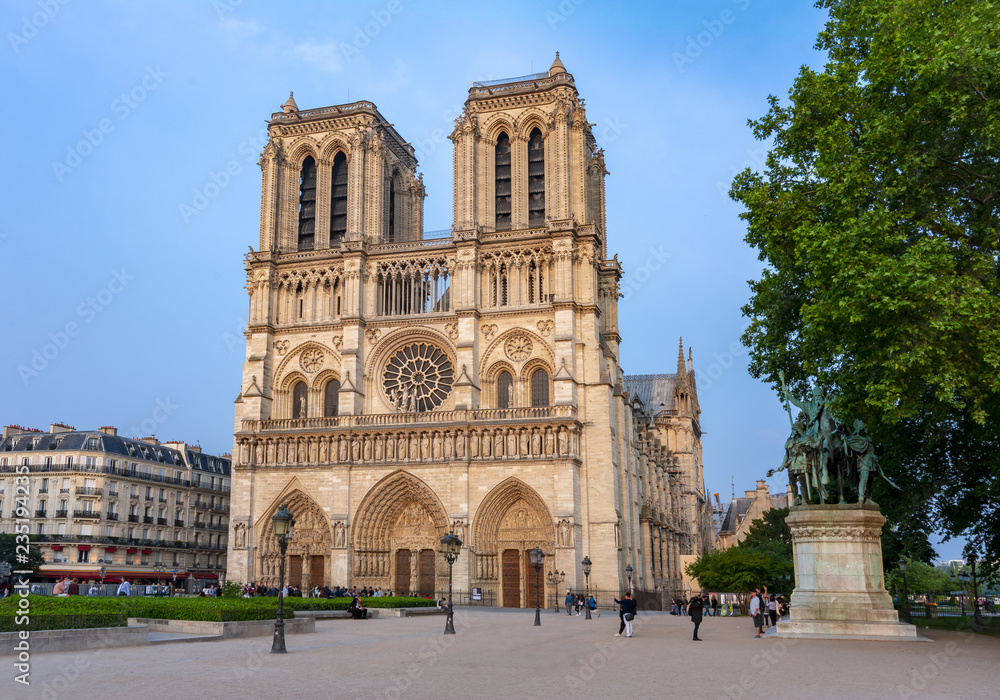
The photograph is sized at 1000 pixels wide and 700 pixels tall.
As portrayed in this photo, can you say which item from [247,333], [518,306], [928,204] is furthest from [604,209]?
[928,204]

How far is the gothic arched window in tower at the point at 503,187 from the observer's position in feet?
151

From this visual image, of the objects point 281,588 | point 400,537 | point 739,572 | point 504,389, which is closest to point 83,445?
point 400,537

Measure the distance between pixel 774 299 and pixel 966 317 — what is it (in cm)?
635

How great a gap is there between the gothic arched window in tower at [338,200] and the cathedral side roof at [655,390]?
106 feet

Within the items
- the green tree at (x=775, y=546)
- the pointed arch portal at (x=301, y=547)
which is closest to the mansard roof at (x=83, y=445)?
the pointed arch portal at (x=301, y=547)

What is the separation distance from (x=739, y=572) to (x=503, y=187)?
22365mm

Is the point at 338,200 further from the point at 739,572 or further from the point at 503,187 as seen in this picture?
the point at 739,572

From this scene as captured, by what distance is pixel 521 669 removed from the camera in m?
13.8

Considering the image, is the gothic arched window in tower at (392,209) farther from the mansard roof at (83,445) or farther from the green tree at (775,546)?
the green tree at (775,546)

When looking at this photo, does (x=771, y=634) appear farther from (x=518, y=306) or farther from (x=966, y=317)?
(x=518, y=306)

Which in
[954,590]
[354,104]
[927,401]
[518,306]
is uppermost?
[354,104]

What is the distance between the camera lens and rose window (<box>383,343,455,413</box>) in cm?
4381

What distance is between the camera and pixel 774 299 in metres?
22.8

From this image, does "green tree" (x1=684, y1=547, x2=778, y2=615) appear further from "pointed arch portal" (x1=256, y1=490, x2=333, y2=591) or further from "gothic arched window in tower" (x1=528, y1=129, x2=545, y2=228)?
"gothic arched window in tower" (x1=528, y1=129, x2=545, y2=228)
